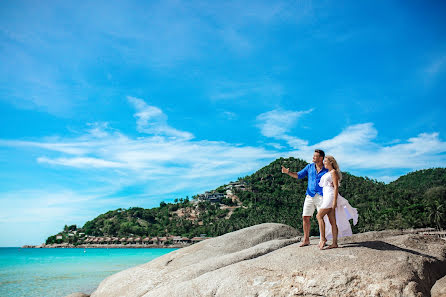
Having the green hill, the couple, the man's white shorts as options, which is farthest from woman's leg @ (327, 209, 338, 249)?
the green hill

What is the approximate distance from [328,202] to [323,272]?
186cm

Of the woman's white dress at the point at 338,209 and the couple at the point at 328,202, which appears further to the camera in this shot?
the woman's white dress at the point at 338,209

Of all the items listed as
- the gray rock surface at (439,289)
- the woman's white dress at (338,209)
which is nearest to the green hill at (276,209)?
the woman's white dress at (338,209)

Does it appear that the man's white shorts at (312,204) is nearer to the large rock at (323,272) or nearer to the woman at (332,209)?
the woman at (332,209)

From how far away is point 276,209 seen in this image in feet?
404

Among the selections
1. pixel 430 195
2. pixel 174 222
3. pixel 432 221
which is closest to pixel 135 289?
pixel 432 221

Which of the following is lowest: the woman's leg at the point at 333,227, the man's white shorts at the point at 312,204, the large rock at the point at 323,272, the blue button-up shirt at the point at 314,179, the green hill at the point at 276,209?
the large rock at the point at 323,272

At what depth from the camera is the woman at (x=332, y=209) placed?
7.34m

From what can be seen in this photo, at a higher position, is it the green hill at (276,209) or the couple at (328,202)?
the green hill at (276,209)

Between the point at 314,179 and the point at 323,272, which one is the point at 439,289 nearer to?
the point at 323,272

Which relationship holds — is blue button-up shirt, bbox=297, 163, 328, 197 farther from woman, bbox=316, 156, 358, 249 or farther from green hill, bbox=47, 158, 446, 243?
green hill, bbox=47, 158, 446, 243

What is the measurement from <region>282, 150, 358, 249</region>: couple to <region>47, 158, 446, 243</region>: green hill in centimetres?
7252

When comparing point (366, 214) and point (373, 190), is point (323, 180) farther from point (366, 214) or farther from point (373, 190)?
point (373, 190)

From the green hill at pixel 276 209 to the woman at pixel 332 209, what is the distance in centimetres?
7254
